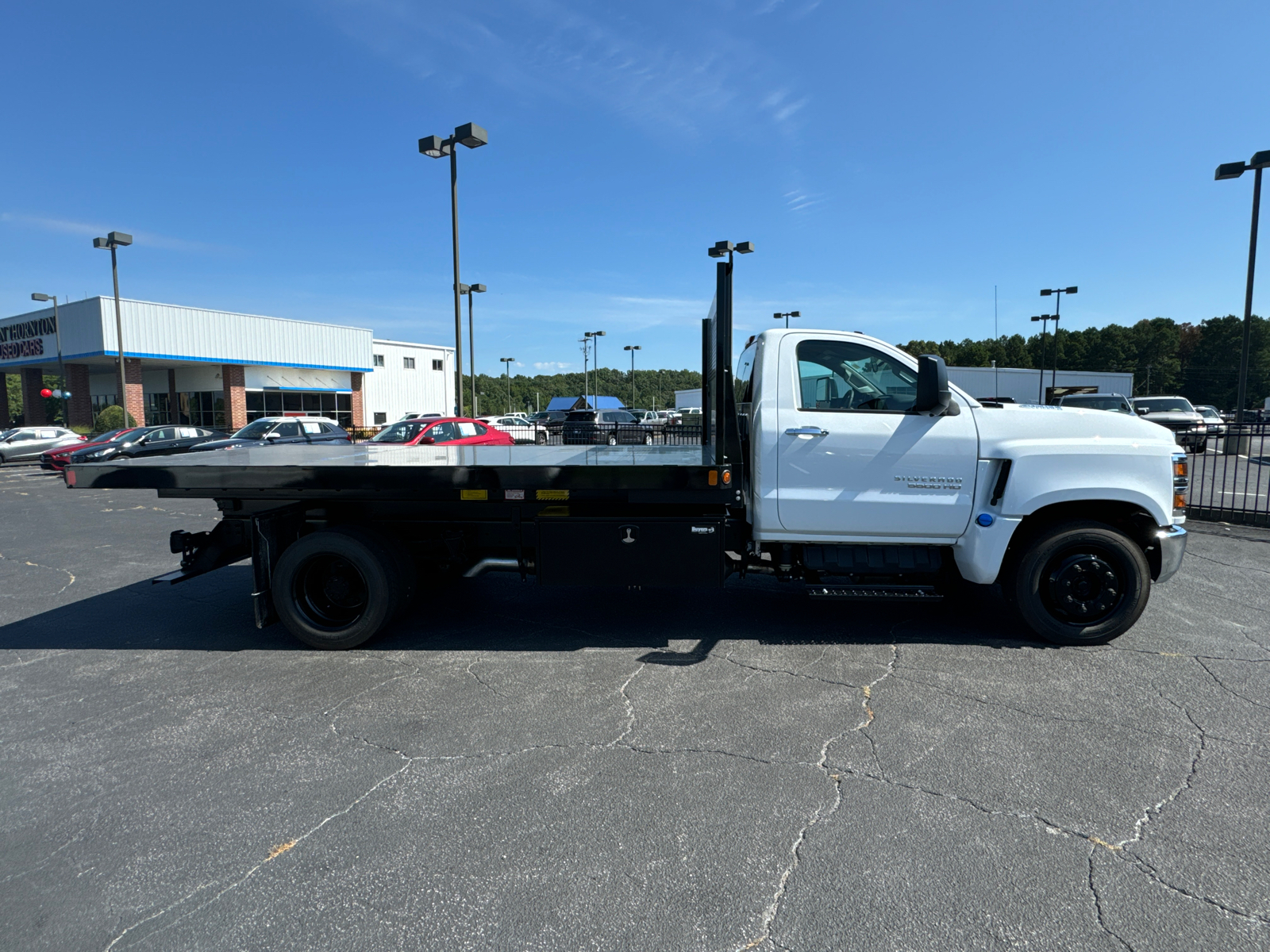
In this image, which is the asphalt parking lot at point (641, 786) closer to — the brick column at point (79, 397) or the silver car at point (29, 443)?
the silver car at point (29, 443)

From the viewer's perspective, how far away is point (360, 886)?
2.58 meters

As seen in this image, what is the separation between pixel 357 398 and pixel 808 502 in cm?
4483

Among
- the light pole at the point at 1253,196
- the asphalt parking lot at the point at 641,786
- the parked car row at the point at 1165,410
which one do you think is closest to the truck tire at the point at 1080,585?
the asphalt parking lot at the point at 641,786

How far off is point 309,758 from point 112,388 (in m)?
52.1

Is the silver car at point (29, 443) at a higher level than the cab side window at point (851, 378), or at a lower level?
lower

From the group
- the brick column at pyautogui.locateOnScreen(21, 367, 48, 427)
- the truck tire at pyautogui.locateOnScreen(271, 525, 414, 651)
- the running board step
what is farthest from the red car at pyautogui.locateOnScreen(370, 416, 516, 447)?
the brick column at pyautogui.locateOnScreen(21, 367, 48, 427)

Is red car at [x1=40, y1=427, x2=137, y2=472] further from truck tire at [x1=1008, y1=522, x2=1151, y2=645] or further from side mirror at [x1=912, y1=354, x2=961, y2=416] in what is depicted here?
truck tire at [x1=1008, y1=522, x2=1151, y2=645]

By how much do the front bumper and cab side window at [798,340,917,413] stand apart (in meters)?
1.97

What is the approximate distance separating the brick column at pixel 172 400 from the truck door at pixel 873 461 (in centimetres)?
4454

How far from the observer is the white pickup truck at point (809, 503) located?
4832 millimetres

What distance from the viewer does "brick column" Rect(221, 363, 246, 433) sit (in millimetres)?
38188

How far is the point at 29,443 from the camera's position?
26.9 meters

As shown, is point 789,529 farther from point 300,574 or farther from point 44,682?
point 44,682

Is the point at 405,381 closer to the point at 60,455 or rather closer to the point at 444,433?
the point at 60,455
